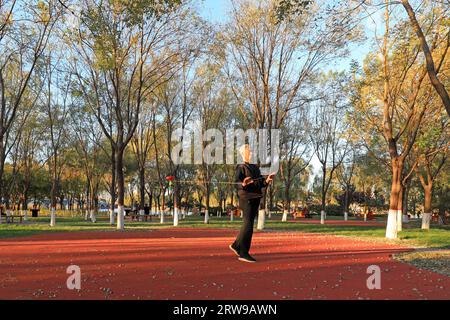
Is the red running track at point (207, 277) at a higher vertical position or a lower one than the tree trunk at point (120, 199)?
lower

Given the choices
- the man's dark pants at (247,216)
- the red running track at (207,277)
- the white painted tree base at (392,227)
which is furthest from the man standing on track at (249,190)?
the white painted tree base at (392,227)

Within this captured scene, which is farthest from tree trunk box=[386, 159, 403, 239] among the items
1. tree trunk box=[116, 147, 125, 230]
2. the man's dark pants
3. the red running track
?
tree trunk box=[116, 147, 125, 230]

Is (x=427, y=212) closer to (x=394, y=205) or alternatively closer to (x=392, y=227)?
(x=394, y=205)

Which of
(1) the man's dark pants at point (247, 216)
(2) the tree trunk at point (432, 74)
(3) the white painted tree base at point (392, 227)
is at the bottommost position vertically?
(3) the white painted tree base at point (392, 227)

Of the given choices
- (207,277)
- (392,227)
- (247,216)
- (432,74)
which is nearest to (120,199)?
(392,227)

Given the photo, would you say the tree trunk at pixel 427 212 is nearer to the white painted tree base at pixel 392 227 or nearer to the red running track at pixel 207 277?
the white painted tree base at pixel 392 227

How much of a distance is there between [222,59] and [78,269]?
21.4m

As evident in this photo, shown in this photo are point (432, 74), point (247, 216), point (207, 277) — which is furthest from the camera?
point (432, 74)

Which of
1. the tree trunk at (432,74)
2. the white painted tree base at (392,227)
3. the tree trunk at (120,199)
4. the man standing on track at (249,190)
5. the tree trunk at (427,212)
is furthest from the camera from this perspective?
the tree trunk at (427,212)

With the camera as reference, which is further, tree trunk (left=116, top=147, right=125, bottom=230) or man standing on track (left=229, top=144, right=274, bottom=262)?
tree trunk (left=116, top=147, right=125, bottom=230)

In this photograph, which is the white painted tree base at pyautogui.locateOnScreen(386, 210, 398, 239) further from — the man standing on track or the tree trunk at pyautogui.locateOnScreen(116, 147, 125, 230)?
the tree trunk at pyautogui.locateOnScreen(116, 147, 125, 230)

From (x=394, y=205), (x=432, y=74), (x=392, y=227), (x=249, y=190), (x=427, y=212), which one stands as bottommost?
(x=392, y=227)

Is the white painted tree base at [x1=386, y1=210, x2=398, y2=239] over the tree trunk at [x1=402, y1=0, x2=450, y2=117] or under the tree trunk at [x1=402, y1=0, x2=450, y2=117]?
under
